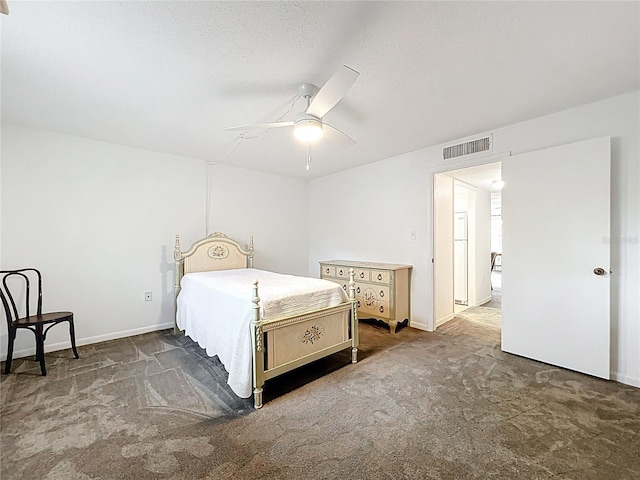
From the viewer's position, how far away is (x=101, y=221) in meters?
3.42

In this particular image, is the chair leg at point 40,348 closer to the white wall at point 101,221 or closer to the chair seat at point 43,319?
the chair seat at point 43,319

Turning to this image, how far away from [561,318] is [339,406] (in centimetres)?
228

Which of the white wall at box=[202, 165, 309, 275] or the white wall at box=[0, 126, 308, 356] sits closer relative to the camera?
the white wall at box=[0, 126, 308, 356]

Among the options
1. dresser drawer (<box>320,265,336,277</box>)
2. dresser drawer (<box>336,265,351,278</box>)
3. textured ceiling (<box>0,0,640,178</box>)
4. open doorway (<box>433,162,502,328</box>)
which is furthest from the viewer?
dresser drawer (<box>320,265,336,277</box>)

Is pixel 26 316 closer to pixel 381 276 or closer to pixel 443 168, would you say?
pixel 381 276

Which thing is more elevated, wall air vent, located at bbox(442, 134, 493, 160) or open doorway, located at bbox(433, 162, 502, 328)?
Result: wall air vent, located at bbox(442, 134, 493, 160)

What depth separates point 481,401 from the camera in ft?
6.96

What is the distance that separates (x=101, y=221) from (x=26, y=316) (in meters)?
1.20

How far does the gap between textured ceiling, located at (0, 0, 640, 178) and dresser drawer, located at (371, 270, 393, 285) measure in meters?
1.79

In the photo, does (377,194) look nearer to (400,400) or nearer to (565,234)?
(565,234)

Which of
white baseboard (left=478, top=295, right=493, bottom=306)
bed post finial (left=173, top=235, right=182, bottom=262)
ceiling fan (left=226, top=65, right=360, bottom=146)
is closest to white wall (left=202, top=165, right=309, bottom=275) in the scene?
bed post finial (left=173, top=235, right=182, bottom=262)

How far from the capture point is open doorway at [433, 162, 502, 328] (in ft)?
12.7

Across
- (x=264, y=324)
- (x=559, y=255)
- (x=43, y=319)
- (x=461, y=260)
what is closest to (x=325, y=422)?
(x=264, y=324)

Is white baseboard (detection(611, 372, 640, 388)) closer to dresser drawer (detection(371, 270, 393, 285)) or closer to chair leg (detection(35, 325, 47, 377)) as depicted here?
dresser drawer (detection(371, 270, 393, 285))
